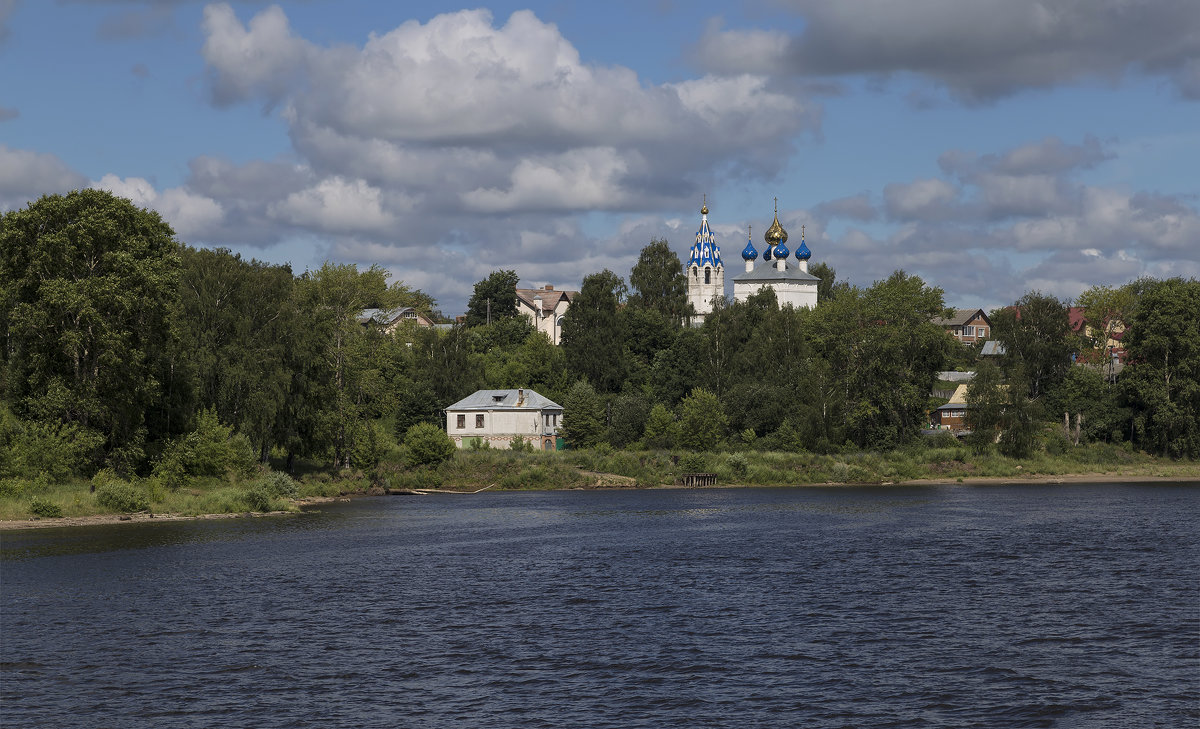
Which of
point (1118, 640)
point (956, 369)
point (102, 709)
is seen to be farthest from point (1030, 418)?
point (102, 709)

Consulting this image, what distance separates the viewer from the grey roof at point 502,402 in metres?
104

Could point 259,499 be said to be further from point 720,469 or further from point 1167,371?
point 1167,371

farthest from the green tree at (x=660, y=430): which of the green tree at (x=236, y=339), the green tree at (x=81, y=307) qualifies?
the green tree at (x=81, y=307)

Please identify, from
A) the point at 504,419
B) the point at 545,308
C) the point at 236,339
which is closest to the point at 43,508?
the point at 236,339

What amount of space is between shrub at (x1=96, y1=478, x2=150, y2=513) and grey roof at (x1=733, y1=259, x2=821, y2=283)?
106632mm

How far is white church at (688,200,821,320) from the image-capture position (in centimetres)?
15062

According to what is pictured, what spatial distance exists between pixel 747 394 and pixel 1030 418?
2319 centimetres

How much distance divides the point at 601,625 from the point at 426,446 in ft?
178

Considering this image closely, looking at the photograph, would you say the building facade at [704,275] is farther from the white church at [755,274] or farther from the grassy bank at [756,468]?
the grassy bank at [756,468]

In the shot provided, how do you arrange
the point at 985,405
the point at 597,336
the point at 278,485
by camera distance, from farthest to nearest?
the point at 597,336 → the point at 985,405 → the point at 278,485

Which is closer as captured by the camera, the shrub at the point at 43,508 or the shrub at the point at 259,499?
the shrub at the point at 43,508

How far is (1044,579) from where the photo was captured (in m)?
39.2

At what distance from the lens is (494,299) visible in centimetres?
16425

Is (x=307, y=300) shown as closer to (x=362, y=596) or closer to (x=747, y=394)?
(x=747, y=394)
